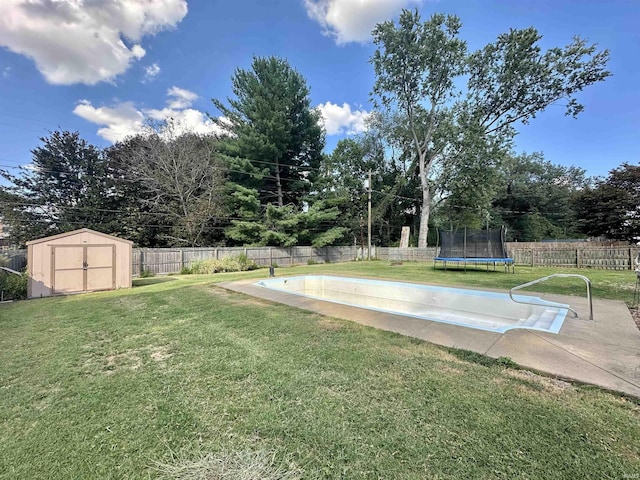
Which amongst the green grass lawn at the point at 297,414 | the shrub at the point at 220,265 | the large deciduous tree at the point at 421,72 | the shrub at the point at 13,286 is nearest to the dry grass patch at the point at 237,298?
the green grass lawn at the point at 297,414

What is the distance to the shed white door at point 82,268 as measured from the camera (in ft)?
26.0

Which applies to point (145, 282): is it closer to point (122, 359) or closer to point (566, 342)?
point (122, 359)

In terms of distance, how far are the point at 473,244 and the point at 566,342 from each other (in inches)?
381

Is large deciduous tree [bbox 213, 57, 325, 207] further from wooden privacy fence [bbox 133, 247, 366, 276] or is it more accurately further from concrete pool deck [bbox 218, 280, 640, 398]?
concrete pool deck [bbox 218, 280, 640, 398]

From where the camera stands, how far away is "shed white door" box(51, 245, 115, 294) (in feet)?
26.0

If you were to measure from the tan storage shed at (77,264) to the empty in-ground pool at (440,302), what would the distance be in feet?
15.4

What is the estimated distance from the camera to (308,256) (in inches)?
728

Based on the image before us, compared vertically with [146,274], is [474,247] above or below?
above

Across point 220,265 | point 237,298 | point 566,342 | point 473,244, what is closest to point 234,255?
point 220,265

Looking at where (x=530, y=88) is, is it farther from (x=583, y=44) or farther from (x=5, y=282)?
(x=5, y=282)

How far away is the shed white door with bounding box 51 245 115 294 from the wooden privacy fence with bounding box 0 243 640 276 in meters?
3.15

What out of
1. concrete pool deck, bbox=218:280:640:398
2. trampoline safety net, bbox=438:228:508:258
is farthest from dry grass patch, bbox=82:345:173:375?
trampoline safety net, bbox=438:228:508:258

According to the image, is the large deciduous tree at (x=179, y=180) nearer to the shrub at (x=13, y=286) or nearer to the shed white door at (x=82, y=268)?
the shed white door at (x=82, y=268)

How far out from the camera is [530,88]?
19.1 m
